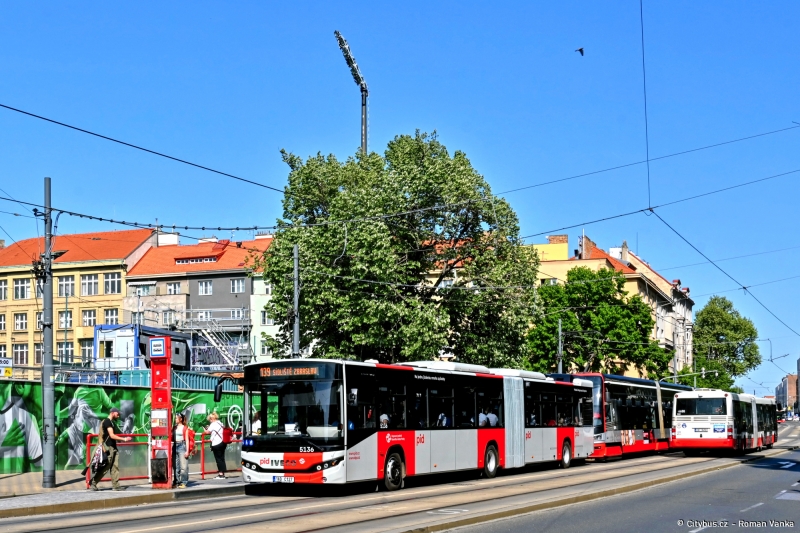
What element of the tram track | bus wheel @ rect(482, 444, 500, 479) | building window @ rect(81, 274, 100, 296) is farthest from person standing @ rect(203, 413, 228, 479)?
building window @ rect(81, 274, 100, 296)

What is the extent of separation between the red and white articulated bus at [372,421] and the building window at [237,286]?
192 ft

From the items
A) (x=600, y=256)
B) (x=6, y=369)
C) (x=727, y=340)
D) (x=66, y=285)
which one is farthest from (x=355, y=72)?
(x=727, y=340)

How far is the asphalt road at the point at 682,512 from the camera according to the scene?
14.8 meters

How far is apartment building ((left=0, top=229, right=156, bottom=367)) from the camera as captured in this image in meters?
87.2

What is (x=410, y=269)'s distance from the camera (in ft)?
152

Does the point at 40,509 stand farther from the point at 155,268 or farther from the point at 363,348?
the point at 155,268

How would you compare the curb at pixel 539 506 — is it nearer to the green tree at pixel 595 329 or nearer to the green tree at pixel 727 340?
the green tree at pixel 595 329

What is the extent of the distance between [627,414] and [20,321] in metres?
62.9

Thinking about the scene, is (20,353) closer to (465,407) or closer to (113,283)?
(113,283)

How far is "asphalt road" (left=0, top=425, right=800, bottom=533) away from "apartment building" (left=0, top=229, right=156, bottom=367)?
65.9 metres

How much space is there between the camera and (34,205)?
23.2 meters

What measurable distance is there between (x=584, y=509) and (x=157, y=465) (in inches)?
361

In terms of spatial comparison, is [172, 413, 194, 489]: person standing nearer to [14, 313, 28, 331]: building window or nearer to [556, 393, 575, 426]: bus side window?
[556, 393, 575, 426]: bus side window

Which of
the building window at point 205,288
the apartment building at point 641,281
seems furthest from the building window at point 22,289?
the apartment building at point 641,281
